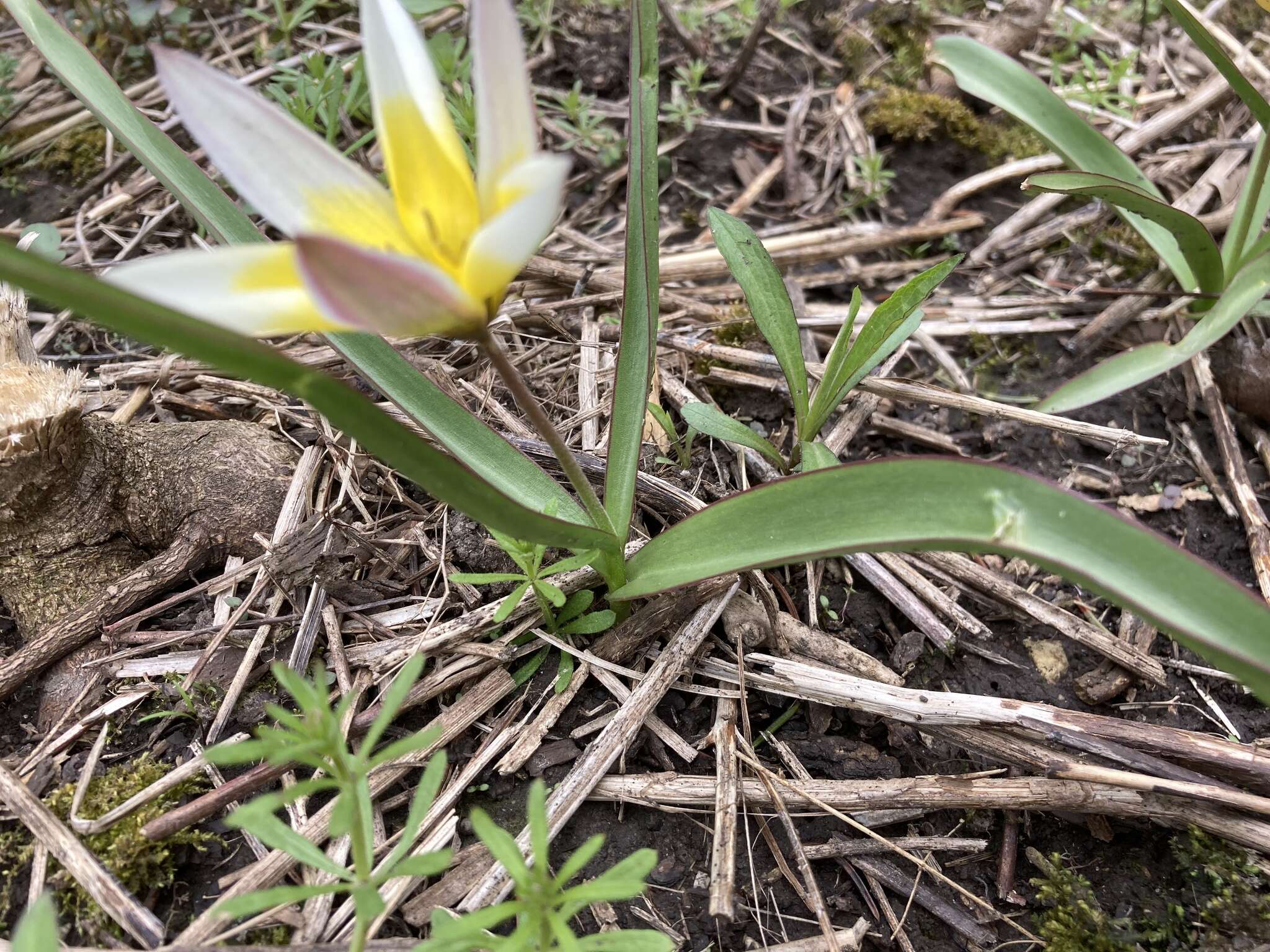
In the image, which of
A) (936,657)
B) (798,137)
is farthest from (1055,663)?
(798,137)

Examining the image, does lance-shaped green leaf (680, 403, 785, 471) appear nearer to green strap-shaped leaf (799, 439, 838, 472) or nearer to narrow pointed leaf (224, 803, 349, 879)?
green strap-shaped leaf (799, 439, 838, 472)

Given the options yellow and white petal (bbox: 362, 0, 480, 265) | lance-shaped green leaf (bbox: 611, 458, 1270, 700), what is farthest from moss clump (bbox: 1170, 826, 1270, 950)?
yellow and white petal (bbox: 362, 0, 480, 265)

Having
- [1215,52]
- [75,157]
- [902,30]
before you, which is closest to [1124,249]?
[1215,52]

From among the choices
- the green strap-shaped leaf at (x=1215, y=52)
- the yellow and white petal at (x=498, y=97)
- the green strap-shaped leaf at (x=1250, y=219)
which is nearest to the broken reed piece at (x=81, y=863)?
the yellow and white petal at (x=498, y=97)

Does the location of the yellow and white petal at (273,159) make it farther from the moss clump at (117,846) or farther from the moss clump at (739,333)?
the moss clump at (739,333)

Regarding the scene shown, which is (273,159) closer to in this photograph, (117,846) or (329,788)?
(329,788)

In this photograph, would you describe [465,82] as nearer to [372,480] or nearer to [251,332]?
[372,480]

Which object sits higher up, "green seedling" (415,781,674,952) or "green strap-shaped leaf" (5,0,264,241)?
"green strap-shaped leaf" (5,0,264,241)
